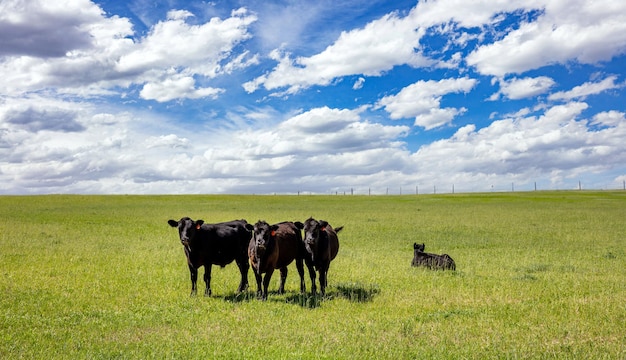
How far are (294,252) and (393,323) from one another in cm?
410

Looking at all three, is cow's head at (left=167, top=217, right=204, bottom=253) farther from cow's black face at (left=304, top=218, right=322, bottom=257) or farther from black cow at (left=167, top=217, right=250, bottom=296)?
cow's black face at (left=304, top=218, right=322, bottom=257)

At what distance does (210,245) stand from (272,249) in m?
2.00

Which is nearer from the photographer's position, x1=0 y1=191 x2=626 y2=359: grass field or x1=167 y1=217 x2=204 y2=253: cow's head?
x1=0 y1=191 x2=626 y2=359: grass field

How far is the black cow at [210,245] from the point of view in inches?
513

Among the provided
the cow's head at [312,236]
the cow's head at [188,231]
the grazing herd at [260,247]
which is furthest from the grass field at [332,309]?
the cow's head at [188,231]

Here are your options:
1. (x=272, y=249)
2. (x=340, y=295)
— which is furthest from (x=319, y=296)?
(x=272, y=249)

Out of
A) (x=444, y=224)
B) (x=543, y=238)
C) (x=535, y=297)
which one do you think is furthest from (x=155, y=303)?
(x=444, y=224)

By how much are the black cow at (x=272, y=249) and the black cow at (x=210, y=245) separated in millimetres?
1011

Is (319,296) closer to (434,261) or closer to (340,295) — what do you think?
(340,295)

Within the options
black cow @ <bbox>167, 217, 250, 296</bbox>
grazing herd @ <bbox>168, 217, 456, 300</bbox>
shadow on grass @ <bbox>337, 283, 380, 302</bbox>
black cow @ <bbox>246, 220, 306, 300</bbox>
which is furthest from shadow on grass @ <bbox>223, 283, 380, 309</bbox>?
black cow @ <bbox>167, 217, 250, 296</bbox>

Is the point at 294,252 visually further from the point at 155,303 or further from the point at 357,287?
the point at 155,303

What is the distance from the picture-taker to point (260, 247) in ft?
39.3

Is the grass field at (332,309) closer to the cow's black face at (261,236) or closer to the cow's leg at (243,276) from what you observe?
the cow's leg at (243,276)

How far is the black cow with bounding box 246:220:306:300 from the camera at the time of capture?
12.2 metres
